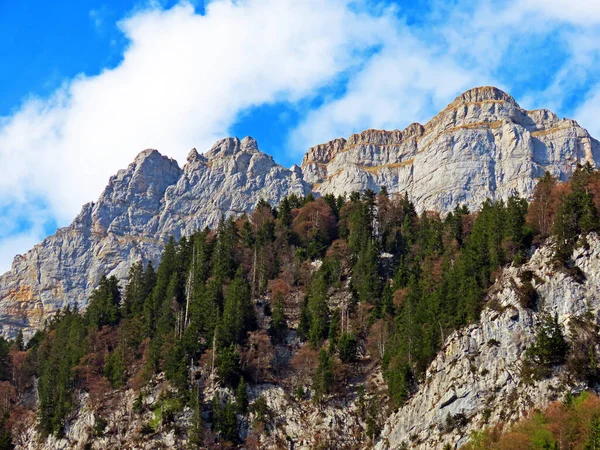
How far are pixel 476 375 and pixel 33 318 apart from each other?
115988 millimetres

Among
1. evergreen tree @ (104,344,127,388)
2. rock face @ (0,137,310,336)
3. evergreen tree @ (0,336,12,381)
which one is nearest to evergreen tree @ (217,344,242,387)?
evergreen tree @ (104,344,127,388)

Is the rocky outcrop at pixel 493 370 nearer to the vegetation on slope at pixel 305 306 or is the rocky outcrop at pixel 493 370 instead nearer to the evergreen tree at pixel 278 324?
the vegetation on slope at pixel 305 306

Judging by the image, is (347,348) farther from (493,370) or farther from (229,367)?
(493,370)

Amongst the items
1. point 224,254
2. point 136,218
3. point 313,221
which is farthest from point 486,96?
point 224,254

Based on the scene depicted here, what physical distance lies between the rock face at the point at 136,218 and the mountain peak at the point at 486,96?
44.1m

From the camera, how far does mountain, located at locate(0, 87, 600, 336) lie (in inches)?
6314

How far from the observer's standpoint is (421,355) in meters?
68.9

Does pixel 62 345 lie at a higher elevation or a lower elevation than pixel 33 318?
lower

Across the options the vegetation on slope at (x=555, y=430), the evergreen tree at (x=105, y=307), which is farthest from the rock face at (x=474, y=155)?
the vegetation on slope at (x=555, y=430)

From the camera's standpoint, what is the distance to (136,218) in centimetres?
17638

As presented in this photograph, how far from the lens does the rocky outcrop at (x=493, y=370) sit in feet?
197

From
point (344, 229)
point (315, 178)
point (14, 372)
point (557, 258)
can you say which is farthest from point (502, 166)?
point (14, 372)

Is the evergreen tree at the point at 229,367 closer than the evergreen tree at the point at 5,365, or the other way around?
the evergreen tree at the point at 229,367

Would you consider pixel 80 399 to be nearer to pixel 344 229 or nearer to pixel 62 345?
pixel 62 345
